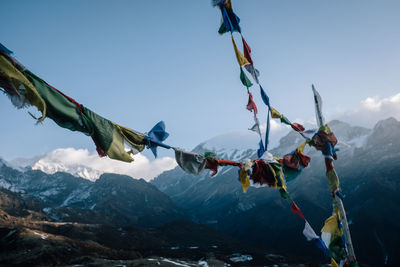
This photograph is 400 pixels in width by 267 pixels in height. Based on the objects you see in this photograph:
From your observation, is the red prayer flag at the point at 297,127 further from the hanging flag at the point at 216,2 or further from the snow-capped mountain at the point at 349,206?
the snow-capped mountain at the point at 349,206

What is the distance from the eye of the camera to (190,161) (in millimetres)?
6484

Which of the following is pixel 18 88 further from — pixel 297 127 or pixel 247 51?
pixel 297 127

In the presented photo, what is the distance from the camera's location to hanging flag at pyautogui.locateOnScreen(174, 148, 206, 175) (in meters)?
6.39

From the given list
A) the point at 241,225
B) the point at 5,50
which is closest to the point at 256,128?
the point at 5,50

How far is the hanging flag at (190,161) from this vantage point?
6395mm

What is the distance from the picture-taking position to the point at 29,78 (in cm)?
480

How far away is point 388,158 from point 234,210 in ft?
263

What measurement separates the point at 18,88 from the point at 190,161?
378cm

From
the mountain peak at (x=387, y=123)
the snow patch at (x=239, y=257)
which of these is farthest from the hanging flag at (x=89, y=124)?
the mountain peak at (x=387, y=123)

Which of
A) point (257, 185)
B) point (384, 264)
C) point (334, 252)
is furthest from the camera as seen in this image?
point (384, 264)

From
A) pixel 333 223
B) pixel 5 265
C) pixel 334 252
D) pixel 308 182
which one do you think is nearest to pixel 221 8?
pixel 333 223

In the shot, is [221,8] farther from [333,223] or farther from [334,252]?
[334,252]

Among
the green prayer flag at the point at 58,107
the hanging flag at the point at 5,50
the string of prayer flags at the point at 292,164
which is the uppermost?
the hanging flag at the point at 5,50

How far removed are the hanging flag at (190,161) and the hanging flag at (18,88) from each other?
9.77 ft
